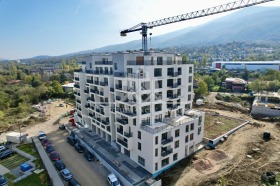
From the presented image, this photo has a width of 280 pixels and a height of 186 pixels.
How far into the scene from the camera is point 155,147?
29703mm

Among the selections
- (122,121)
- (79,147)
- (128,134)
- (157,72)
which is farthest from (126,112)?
(79,147)

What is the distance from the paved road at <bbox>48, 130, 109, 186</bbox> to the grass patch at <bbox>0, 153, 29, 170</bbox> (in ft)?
22.0

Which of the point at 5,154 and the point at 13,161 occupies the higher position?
the point at 5,154

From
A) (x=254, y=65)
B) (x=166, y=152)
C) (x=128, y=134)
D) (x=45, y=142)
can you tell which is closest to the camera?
(x=166, y=152)

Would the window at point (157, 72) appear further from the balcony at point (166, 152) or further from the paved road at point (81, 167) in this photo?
the paved road at point (81, 167)

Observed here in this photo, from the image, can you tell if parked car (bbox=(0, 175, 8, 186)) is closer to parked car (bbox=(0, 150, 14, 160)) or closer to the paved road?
the paved road

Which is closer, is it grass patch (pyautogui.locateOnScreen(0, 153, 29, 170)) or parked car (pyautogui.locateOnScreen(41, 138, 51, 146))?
grass patch (pyautogui.locateOnScreen(0, 153, 29, 170))

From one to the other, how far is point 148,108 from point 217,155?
1638cm

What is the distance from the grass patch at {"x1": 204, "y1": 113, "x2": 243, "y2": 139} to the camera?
43781mm

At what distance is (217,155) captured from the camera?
118 feet

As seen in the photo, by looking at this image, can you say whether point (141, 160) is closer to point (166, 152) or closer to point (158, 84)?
point (166, 152)

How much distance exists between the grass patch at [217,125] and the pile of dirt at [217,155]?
4906mm

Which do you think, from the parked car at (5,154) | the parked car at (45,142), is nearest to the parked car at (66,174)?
the parked car at (45,142)

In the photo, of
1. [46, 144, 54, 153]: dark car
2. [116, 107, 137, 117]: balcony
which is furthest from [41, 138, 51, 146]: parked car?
[116, 107, 137, 117]: balcony
